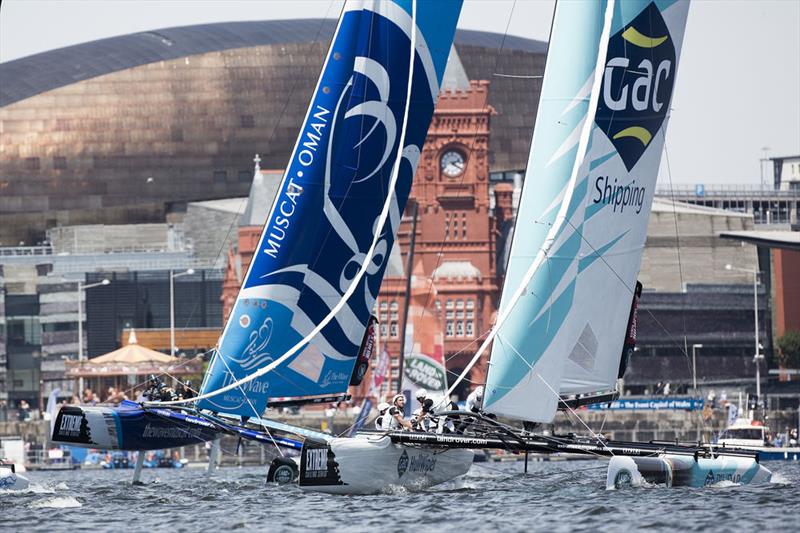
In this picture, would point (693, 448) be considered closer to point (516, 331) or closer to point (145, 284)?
point (516, 331)

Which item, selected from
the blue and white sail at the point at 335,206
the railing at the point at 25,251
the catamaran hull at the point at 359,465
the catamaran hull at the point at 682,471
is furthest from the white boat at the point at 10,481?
the railing at the point at 25,251

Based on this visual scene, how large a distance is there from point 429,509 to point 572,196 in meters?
7.64

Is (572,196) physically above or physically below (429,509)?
above

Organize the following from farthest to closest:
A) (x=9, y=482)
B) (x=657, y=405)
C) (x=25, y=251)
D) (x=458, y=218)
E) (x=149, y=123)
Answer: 1. (x=149, y=123)
2. (x=25, y=251)
3. (x=458, y=218)
4. (x=657, y=405)
5. (x=9, y=482)

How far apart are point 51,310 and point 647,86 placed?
12543 centimetres

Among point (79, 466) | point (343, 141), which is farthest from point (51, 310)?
point (343, 141)

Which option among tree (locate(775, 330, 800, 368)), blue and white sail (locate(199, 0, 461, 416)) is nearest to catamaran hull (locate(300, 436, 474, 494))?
blue and white sail (locate(199, 0, 461, 416))

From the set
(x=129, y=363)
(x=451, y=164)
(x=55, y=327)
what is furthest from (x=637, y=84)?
(x=55, y=327)

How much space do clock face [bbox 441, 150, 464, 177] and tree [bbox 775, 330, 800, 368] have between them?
2974cm

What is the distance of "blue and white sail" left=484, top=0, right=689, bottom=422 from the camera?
132 feet

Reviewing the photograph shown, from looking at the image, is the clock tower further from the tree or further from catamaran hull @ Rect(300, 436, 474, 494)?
catamaran hull @ Rect(300, 436, 474, 494)

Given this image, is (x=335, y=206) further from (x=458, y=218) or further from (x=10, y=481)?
(x=458, y=218)

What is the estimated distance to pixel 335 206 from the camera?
1800 inches

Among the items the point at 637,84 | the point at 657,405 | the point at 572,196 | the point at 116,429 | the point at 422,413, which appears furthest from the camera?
the point at 657,405
